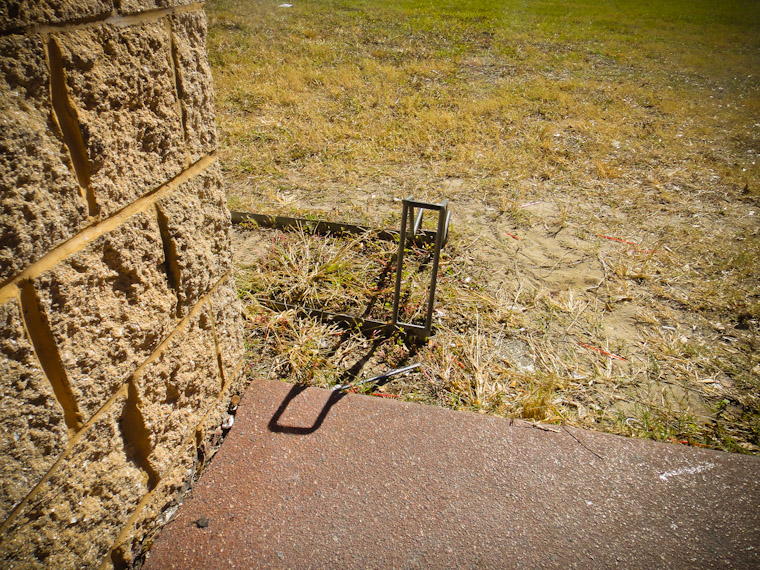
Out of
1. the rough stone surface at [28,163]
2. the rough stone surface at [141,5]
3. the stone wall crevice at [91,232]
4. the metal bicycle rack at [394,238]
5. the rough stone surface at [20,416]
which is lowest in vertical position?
the metal bicycle rack at [394,238]

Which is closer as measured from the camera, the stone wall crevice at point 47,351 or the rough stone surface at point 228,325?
the stone wall crevice at point 47,351

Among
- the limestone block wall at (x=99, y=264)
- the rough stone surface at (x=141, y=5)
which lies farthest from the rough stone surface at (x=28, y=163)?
the rough stone surface at (x=141, y=5)

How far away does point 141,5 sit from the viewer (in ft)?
3.78

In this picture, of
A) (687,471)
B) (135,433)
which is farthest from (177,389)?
(687,471)

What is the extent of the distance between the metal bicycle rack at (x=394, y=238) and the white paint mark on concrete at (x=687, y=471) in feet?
4.04

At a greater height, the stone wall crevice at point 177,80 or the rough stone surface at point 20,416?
the stone wall crevice at point 177,80

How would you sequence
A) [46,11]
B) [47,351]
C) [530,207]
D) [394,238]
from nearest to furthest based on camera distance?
[46,11]
[47,351]
[394,238]
[530,207]

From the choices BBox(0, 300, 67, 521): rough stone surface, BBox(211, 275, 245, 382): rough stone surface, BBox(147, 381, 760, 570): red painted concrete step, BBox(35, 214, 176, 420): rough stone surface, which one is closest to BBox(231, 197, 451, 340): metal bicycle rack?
BBox(147, 381, 760, 570): red painted concrete step

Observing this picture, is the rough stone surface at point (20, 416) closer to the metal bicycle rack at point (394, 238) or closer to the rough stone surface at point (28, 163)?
the rough stone surface at point (28, 163)

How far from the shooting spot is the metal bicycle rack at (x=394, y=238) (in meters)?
2.34

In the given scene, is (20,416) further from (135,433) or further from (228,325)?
(228,325)

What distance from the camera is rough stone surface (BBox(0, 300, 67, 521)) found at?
933 millimetres

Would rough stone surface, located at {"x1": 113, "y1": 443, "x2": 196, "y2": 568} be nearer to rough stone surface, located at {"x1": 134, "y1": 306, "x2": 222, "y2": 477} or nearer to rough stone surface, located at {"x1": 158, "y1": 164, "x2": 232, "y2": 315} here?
rough stone surface, located at {"x1": 134, "y1": 306, "x2": 222, "y2": 477}

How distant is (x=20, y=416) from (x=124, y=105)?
2.46ft
